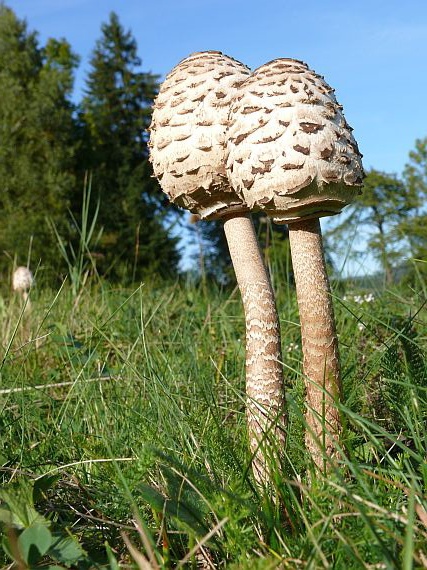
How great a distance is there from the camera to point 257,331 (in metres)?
2.83

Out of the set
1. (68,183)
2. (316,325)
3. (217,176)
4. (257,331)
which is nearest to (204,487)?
(316,325)

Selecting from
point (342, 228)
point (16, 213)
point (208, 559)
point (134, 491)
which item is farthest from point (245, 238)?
point (16, 213)

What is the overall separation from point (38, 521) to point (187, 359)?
6.83 ft

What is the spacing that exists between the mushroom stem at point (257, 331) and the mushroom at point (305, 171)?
0.93 feet

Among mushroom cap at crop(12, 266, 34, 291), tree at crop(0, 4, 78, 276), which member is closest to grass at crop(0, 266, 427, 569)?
mushroom cap at crop(12, 266, 34, 291)

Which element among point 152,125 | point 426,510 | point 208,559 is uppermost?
point 152,125

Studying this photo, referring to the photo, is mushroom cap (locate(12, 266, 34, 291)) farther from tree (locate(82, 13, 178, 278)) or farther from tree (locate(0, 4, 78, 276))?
tree (locate(0, 4, 78, 276))

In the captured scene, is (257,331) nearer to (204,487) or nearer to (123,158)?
(204,487)

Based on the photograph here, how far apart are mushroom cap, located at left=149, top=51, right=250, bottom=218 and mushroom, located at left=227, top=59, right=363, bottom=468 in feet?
0.66

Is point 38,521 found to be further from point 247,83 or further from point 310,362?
point 247,83

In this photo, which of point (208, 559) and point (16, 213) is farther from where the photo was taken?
point (16, 213)

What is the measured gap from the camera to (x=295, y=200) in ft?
7.89

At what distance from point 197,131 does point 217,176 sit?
0.21 meters

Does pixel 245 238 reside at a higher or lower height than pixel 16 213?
lower
